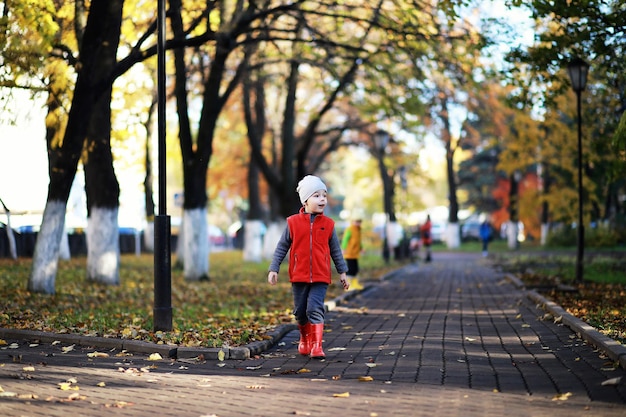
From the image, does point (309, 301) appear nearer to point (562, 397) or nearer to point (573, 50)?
point (562, 397)

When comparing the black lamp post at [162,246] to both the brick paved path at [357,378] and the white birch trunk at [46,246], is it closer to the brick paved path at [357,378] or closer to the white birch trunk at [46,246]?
the brick paved path at [357,378]

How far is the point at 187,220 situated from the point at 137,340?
13165mm

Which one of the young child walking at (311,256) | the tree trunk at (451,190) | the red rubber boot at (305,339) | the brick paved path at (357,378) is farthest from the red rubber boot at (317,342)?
the tree trunk at (451,190)

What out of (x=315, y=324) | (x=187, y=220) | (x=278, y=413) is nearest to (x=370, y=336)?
(x=315, y=324)

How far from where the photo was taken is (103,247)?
21.3 meters

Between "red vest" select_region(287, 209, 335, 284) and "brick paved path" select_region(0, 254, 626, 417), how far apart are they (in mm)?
852

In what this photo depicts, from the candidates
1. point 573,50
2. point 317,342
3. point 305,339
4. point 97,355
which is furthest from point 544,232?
point 97,355

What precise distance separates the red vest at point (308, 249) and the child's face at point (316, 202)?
122 millimetres

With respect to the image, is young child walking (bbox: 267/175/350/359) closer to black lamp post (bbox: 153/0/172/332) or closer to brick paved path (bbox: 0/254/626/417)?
brick paved path (bbox: 0/254/626/417)

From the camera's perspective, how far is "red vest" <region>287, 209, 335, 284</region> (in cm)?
1033

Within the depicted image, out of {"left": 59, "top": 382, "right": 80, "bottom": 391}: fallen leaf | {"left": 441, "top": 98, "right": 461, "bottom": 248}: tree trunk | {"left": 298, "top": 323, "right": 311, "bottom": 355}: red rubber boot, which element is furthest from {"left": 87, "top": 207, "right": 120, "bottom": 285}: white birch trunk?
{"left": 441, "top": 98, "right": 461, "bottom": 248}: tree trunk

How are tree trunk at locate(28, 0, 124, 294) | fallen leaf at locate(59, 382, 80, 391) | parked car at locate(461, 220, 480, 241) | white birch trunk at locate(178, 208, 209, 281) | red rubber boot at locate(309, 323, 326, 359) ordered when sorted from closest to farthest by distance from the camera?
fallen leaf at locate(59, 382, 80, 391) < red rubber boot at locate(309, 323, 326, 359) < tree trunk at locate(28, 0, 124, 294) < white birch trunk at locate(178, 208, 209, 281) < parked car at locate(461, 220, 480, 241)

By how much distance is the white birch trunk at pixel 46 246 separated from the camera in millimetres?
17312

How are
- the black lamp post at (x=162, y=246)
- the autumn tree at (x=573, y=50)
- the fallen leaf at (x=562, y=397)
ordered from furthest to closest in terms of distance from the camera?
the autumn tree at (x=573, y=50)
the black lamp post at (x=162, y=246)
the fallen leaf at (x=562, y=397)
